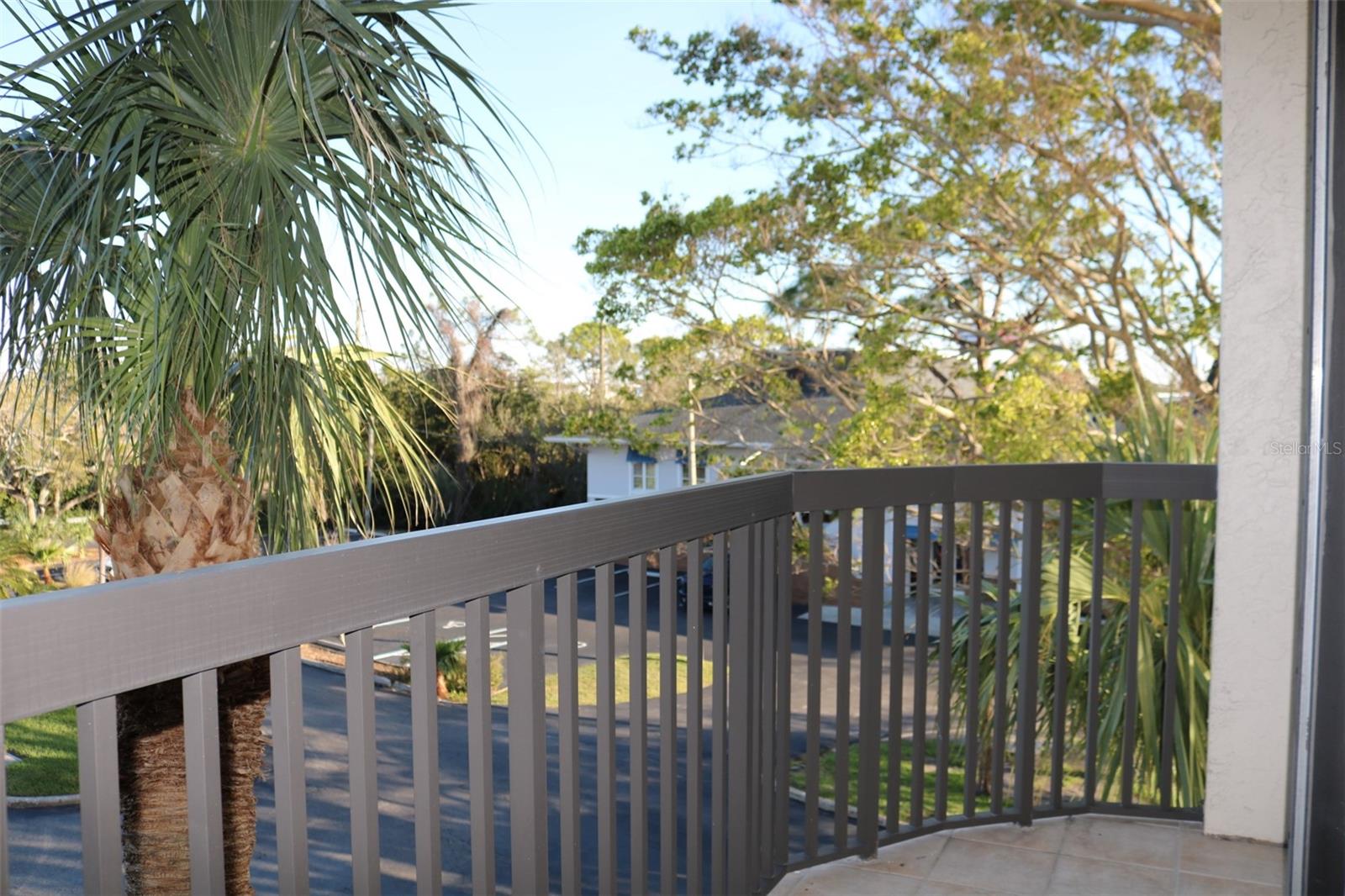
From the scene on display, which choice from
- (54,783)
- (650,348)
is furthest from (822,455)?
(54,783)

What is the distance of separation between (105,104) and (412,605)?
92.2 inches

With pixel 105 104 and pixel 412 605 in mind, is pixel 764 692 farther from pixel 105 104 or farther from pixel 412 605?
pixel 105 104

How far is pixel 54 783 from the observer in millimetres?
9055

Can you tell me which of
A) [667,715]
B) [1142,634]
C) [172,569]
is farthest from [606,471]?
[667,715]

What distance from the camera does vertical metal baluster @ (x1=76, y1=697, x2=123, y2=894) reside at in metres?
0.83

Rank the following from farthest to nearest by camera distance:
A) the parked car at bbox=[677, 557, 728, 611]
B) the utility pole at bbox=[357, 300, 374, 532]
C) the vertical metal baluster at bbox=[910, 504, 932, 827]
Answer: the utility pole at bbox=[357, 300, 374, 532] < the vertical metal baluster at bbox=[910, 504, 932, 827] < the parked car at bbox=[677, 557, 728, 611]

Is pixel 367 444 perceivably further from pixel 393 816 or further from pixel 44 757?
pixel 44 757

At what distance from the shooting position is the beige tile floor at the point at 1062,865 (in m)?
2.18

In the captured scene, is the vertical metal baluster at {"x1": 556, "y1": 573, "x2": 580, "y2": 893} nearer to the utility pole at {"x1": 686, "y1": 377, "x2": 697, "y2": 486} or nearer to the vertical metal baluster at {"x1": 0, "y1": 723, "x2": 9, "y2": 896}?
the vertical metal baluster at {"x1": 0, "y1": 723, "x2": 9, "y2": 896}

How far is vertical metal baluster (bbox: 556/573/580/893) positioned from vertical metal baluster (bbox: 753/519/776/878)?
1.85 feet

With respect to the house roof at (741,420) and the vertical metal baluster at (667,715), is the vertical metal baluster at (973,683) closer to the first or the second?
the vertical metal baluster at (667,715)

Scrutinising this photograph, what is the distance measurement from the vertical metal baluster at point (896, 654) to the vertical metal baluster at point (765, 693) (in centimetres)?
29

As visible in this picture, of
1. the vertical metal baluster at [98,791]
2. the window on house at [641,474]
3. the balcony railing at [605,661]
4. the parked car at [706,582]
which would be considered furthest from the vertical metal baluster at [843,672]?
the window on house at [641,474]

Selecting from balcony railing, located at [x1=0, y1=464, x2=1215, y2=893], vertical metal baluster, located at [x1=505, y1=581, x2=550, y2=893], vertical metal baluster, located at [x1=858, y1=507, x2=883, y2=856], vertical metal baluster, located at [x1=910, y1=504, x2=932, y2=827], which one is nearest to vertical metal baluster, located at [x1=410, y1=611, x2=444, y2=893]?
balcony railing, located at [x1=0, y1=464, x2=1215, y2=893]
